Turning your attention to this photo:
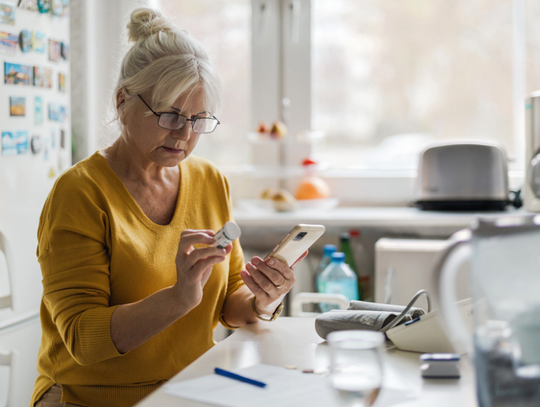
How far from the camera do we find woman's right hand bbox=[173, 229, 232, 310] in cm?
87

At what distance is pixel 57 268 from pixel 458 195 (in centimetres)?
138

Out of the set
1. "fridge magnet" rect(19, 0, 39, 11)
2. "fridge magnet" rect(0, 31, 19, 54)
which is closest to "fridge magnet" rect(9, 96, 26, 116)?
"fridge magnet" rect(0, 31, 19, 54)

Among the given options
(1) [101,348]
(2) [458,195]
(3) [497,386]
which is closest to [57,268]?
(1) [101,348]

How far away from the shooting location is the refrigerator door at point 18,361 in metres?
1.31

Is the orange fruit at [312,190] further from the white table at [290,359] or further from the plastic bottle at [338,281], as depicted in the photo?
the white table at [290,359]

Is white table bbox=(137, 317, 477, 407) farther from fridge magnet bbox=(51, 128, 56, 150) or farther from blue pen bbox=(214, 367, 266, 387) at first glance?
fridge magnet bbox=(51, 128, 56, 150)

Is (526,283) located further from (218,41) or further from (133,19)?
(218,41)

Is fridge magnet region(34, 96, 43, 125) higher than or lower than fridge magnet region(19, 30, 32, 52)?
lower

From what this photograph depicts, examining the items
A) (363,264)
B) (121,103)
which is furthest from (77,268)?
(363,264)

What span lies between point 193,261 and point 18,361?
733 mm

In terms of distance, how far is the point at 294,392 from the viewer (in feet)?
2.28

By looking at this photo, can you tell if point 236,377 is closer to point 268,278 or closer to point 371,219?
point 268,278

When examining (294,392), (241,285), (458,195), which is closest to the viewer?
(294,392)

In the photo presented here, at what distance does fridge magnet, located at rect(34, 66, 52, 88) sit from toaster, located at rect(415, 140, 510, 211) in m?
1.22
